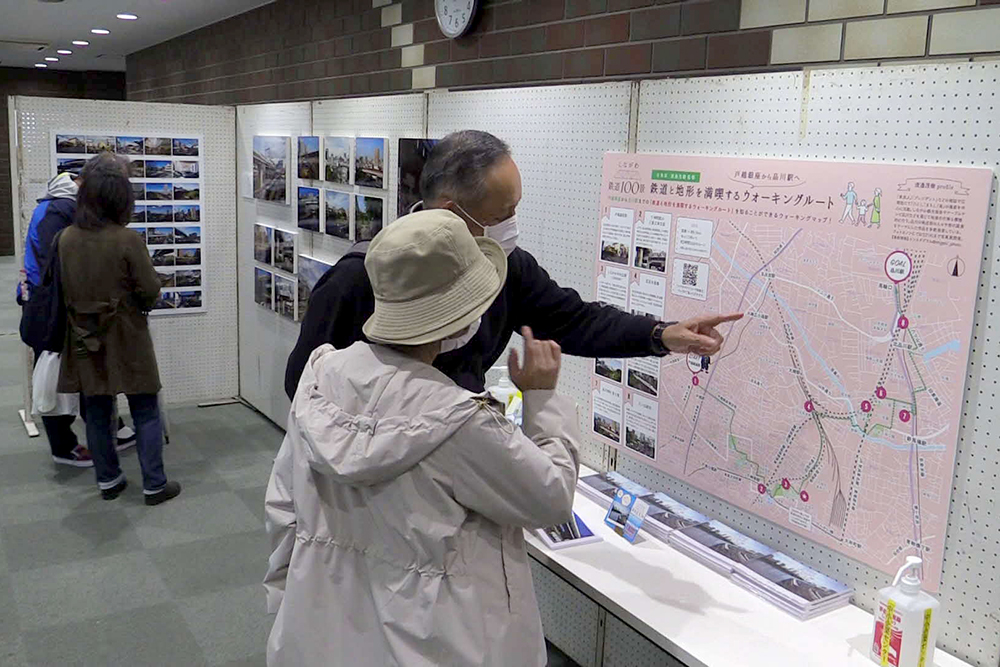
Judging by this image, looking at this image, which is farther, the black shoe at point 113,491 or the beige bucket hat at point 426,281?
the black shoe at point 113,491

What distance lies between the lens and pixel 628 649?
104 inches

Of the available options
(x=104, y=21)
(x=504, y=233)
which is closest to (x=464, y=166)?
(x=504, y=233)

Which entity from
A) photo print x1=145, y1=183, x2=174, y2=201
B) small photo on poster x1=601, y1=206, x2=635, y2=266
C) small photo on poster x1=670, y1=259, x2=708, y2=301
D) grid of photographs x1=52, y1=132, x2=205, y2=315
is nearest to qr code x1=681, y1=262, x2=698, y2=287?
small photo on poster x1=670, y1=259, x2=708, y2=301

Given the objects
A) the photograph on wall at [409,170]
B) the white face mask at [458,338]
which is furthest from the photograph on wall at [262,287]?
the white face mask at [458,338]

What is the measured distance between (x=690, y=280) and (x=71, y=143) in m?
4.05

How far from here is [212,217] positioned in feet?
17.8

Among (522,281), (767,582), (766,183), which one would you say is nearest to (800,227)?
(766,183)

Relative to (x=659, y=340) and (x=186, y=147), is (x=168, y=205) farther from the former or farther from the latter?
(x=659, y=340)

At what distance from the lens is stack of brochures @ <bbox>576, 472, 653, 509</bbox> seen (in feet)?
7.97

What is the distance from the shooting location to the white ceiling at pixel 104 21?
582 centimetres

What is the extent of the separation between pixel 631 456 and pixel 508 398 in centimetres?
41

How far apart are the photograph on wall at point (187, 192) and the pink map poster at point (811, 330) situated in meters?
3.56

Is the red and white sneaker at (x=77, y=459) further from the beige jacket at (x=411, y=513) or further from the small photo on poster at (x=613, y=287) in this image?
the beige jacket at (x=411, y=513)

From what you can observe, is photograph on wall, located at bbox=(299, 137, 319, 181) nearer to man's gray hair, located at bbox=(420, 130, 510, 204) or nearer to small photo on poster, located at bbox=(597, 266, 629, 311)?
small photo on poster, located at bbox=(597, 266, 629, 311)
